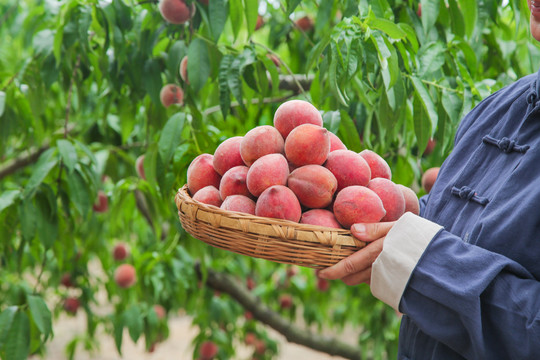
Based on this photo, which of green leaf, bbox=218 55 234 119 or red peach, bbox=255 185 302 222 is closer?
red peach, bbox=255 185 302 222

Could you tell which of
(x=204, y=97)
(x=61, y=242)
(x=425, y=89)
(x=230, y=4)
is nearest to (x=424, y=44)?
(x=425, y=89)

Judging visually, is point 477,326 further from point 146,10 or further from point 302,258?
point 146,10

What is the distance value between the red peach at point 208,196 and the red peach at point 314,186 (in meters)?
0.18

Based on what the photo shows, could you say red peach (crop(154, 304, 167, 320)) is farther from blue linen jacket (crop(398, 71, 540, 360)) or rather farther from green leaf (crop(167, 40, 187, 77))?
blue linen jacket (crop(398, 71, 540, 360))

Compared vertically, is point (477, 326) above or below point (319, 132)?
below

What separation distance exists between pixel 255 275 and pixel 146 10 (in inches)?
105

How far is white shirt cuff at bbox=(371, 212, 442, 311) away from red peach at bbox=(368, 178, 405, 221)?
0.40 ft

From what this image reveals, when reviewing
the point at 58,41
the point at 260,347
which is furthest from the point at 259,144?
the point at 260,347

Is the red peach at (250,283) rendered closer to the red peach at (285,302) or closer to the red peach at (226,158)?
the red peach at (285,302)

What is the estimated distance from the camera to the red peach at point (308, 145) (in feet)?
3.61

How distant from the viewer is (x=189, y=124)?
1639 mm

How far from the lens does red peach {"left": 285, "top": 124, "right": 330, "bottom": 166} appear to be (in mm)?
1101

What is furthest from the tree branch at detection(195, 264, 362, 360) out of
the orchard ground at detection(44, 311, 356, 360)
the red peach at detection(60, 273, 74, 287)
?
the orchard ground at detection(44, 311, 356, 360)

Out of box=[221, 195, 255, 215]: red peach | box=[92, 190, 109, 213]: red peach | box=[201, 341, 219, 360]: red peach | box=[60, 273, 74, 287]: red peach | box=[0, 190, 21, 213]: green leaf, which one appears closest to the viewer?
box=[221, 195, 255, 215]: red peach
